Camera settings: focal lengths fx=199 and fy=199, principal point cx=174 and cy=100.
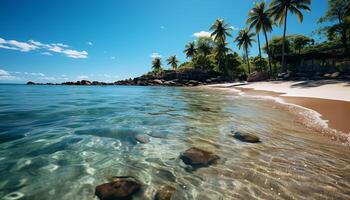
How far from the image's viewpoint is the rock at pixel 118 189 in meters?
2.90

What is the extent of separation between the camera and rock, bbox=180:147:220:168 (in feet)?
13.2

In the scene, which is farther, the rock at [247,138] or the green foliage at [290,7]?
the green foliage at [290,7]

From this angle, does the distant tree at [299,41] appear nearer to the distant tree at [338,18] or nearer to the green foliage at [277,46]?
the green foliage at [277,46]

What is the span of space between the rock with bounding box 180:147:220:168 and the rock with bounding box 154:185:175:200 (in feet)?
2.92

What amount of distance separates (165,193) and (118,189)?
0.72 meters

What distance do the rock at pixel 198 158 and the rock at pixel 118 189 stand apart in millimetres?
1218

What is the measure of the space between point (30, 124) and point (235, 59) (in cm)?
5694

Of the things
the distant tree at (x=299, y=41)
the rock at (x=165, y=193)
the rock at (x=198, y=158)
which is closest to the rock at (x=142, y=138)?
the rock at (x=198, y=158)

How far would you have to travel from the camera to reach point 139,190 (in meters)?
3.12

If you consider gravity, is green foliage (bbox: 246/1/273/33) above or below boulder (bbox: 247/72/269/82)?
above

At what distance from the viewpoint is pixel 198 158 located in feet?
13.8

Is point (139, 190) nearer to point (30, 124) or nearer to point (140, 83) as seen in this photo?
point (30, 124)

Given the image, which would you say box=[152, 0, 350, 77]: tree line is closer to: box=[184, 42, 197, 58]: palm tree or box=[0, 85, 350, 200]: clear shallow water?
box=[184, 42, 197, 58]: palm tree

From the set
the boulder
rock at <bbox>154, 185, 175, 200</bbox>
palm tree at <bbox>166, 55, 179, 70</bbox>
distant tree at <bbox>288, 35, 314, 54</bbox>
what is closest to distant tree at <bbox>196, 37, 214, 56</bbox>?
palm tree at <bbox>166, 55, 179, 70</bbox>
